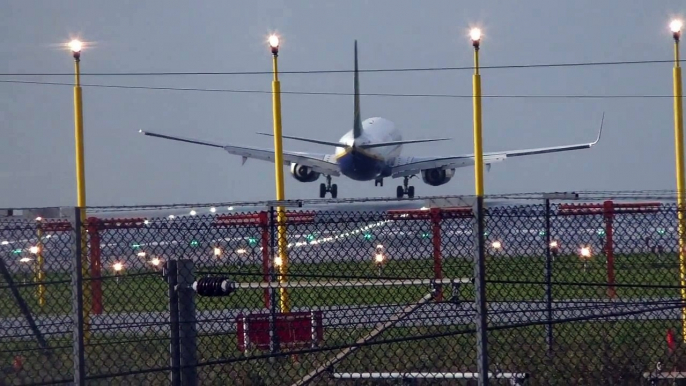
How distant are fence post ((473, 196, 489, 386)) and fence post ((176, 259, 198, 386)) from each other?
73.0 inches

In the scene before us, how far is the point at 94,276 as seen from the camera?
21.3 feet

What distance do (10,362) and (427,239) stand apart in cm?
388

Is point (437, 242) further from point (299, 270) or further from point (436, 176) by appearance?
point (436, 176)

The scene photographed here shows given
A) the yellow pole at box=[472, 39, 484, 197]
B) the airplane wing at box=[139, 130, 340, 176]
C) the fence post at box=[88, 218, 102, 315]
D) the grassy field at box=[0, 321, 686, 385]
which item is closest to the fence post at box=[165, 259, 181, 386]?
the fence post at box=[88, 218, 102, 315]

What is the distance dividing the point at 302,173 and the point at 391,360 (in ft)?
116

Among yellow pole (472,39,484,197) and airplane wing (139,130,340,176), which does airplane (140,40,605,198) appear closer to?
airplane wing (139,130,340,176)

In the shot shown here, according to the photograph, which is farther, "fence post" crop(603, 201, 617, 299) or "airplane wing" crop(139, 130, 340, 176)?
"airplane wing" crop(139, 130, 340, 176)

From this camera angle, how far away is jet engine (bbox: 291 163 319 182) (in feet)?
143

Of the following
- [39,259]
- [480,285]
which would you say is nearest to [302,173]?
[39,259]

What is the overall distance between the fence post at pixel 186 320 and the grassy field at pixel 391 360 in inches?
48.6

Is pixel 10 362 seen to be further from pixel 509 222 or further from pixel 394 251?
pixel 509 222

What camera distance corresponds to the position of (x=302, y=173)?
4369 cm

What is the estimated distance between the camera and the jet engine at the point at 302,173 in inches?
1719

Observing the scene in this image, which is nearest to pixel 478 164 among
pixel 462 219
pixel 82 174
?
pixel 82 174
